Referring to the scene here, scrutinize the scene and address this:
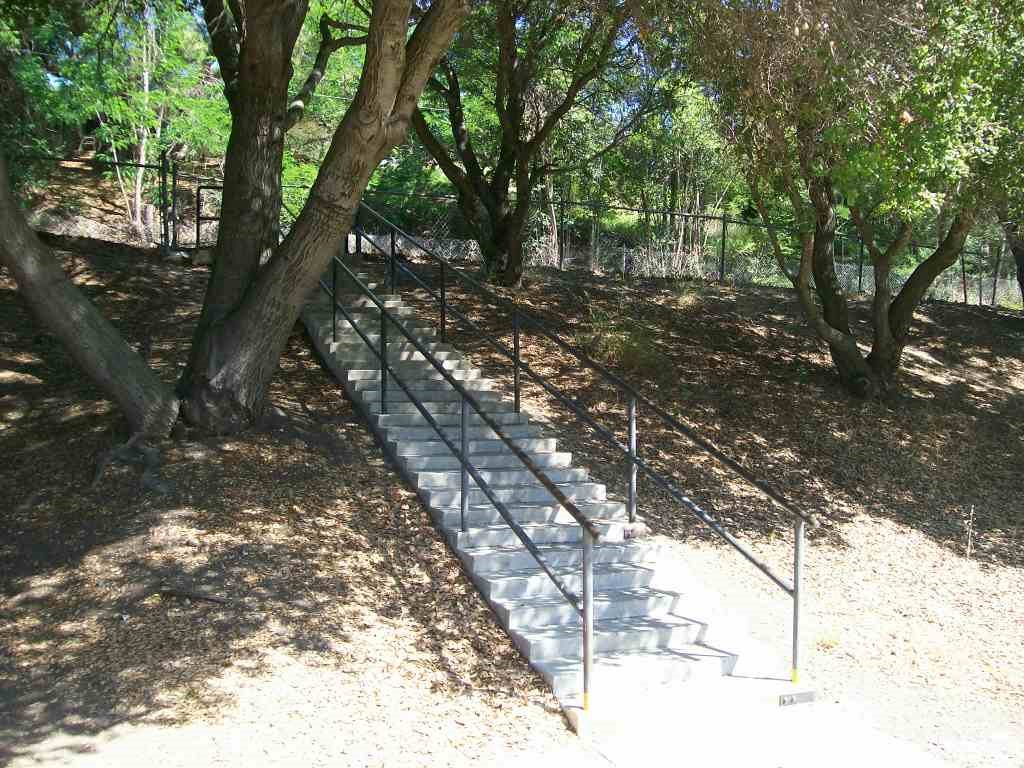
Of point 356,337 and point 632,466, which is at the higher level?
point 356,337

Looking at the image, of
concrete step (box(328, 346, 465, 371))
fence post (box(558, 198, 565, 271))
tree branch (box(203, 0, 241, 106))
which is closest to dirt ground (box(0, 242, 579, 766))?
concrete step (box(328, 346, 465, 371))

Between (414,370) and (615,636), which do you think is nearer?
(615,636)

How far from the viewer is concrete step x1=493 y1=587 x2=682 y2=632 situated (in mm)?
5984

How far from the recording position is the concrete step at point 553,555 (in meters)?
6.46

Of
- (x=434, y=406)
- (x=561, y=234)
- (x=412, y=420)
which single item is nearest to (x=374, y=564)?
(x=412, y=420)

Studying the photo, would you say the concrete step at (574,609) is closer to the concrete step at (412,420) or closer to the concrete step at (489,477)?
the concrete step at (489,477)

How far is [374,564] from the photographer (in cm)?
641

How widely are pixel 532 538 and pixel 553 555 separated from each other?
0.26m

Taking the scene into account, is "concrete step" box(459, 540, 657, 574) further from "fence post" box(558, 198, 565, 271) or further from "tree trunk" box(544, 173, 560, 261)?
"tree trunk" box(544, 173, 560, 261)

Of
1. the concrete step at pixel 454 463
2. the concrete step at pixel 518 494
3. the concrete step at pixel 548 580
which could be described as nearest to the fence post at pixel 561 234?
the concrete step at pixel 454 463

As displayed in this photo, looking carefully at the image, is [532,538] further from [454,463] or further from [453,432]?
[453,432]

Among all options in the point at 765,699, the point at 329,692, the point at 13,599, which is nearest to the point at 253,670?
the point at 329,692

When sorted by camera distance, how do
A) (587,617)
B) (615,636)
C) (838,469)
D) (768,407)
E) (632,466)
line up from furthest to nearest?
(768,407) → (838,469) → (632,466) → (615,636) → (587,617)

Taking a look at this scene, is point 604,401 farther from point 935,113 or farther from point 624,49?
point 624,49
